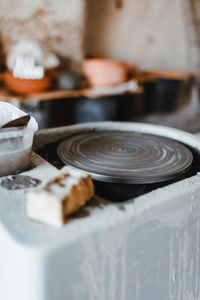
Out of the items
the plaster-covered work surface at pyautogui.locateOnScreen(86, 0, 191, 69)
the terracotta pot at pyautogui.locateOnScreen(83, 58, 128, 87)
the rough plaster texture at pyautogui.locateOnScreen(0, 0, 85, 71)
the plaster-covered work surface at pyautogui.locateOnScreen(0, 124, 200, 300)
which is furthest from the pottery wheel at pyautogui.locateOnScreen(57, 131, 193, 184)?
the plaster-covered work surface at pyautogui.locateOnScreen(86, 0, 191, 69)

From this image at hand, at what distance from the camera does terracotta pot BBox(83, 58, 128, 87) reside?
115 inches

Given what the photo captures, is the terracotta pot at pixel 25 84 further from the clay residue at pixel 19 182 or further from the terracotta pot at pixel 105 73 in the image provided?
the clay residue at pixel 19 182

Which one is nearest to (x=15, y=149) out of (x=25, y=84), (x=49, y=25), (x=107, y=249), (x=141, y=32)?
(x=107, y=249)

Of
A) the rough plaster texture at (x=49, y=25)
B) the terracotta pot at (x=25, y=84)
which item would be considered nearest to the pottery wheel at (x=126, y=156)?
the terracotta pot at (x=25, y=84)

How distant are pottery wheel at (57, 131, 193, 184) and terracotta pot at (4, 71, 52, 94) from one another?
1.43 m

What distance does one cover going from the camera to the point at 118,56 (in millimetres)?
3934

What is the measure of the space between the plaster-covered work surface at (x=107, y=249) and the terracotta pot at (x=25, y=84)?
1.78 m

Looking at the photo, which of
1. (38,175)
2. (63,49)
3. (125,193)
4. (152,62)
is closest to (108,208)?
(125,193)

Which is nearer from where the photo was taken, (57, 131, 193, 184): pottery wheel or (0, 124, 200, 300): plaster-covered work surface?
(0, 124, 200, 300): plaster-covered work surface

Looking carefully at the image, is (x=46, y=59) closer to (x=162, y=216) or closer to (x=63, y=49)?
(x=63, y=49)

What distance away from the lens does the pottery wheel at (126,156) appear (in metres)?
0.82

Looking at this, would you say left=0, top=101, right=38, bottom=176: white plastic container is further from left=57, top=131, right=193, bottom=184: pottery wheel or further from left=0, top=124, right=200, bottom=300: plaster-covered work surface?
left=57, top=131, right=193, bottom=184: pottery wheel

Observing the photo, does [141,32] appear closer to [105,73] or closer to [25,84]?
[105,73]

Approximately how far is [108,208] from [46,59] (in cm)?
213
